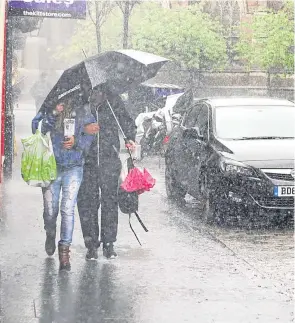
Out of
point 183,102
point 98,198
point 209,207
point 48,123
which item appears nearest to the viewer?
point 48,123

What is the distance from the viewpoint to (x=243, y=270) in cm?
782

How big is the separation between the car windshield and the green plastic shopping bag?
3.90 m

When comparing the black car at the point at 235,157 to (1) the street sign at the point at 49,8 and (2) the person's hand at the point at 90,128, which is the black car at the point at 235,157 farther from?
(1) the street sign at the point at 49,8

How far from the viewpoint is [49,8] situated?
567 inches

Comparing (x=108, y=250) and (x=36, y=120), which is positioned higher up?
(x=36, y=120)

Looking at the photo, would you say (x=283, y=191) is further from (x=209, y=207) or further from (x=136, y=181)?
(x=136, y=181)

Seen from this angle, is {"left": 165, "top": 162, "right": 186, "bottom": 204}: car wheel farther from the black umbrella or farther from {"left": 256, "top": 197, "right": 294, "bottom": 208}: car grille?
the black umbrella

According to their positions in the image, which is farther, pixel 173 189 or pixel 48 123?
pixel 173 189

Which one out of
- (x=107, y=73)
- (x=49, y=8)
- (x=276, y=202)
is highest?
(x=49, y=8)

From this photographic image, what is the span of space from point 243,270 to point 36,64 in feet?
204

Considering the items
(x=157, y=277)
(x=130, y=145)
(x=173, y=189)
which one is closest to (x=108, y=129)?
(x=130, y=145)

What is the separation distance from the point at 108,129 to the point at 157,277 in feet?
4.79

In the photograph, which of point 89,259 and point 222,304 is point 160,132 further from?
point 222,304

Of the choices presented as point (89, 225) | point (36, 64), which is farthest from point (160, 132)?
point (36, 64)
